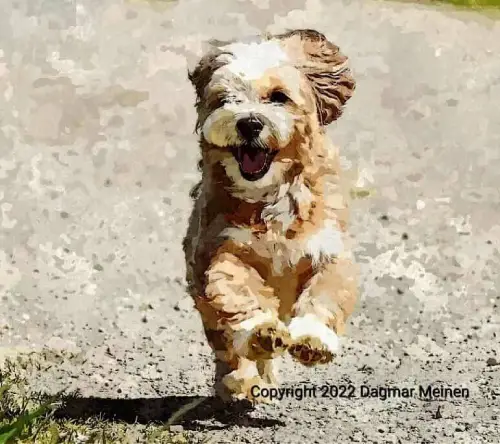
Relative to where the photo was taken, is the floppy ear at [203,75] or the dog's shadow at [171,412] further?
the dog's shadow at [171,412]

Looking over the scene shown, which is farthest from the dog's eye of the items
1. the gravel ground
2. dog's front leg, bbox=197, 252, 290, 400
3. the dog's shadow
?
the dog's shadow

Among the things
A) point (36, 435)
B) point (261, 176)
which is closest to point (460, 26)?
point (261, 176)

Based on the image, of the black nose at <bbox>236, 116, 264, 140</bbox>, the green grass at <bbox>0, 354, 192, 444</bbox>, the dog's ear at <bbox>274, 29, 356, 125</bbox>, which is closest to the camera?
the black nose at <bbox>236, 116, 264, 140</bbox>

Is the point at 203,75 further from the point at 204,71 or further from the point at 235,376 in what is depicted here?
the point at 235,376

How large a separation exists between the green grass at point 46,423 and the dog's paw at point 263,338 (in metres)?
0.31

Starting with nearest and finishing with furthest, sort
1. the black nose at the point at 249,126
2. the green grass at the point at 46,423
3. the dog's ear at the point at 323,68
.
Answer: the black nose at the point at 249,126
the dog's ear at the point at 323,68
the green grass at the point at 46,423

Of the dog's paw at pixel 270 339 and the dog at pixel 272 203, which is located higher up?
the dog at pixel 272 203

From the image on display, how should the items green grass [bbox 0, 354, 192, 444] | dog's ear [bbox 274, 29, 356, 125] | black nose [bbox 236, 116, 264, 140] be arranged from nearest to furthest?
black nose [bbox 236, 116, 264, 140] < dog's ear [bbox 274, 29, 356, 125] < green grass [bbox 0, 354, 192, 444]

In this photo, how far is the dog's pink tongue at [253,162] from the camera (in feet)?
5.47

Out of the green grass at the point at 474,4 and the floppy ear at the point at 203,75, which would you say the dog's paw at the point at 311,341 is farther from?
the green grass at the point at 474,4

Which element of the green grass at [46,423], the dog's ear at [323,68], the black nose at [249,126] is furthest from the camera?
the green grass at [46,423]

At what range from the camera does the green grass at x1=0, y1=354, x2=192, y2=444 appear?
1.83m

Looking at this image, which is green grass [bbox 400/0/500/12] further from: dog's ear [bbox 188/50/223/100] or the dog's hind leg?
the dog's hind leg

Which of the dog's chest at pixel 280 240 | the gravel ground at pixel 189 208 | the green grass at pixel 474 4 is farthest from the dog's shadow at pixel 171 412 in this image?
the green grass at pixel 474 4
